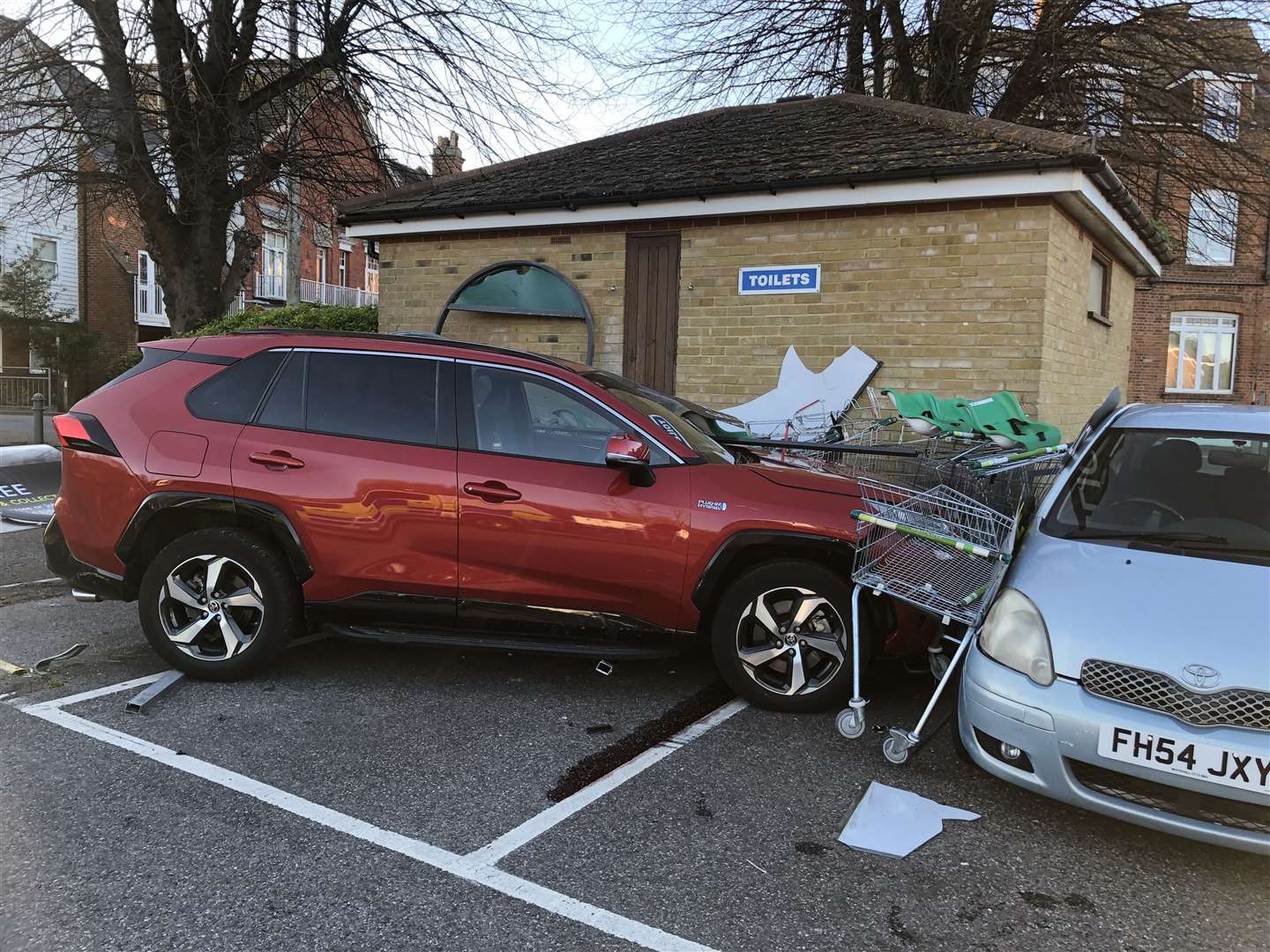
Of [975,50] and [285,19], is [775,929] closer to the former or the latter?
[285,19]

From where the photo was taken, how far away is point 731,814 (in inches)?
127

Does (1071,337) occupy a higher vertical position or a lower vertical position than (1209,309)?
lower

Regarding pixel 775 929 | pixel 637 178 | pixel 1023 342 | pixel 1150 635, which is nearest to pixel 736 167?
pixel 637 178

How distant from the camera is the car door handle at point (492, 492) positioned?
415cm

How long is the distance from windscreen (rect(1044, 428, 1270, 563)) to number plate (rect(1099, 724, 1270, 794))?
0.91 meters

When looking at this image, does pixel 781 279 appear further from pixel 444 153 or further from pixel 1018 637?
pixel 444 153

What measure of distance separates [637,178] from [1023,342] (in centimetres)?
416

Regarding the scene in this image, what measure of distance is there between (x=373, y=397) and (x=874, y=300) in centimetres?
537

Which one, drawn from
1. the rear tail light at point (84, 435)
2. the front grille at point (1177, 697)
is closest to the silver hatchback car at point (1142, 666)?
the front grille at point (1177, 697)

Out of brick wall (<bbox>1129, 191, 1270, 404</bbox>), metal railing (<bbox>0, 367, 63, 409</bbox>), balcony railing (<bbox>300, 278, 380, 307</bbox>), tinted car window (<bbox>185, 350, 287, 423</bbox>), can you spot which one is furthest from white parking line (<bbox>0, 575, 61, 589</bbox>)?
balcony railing (<bbox>300, 278, 380, 307</bbox>)

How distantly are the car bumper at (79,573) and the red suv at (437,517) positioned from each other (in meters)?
0.01

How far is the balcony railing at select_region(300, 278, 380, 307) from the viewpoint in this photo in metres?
34.3

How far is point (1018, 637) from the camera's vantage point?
316 cm

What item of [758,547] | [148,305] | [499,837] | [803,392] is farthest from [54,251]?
[499,837]
